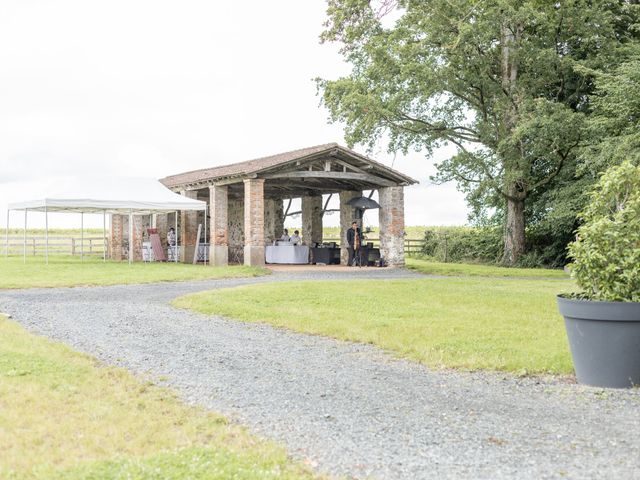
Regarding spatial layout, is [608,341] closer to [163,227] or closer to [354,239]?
[354,239]

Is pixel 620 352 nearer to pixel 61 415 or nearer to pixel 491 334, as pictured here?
pixel 491 334

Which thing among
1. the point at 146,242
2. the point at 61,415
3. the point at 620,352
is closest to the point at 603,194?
the point at 620,352

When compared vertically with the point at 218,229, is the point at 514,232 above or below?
below

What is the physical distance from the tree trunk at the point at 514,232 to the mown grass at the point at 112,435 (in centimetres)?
2037

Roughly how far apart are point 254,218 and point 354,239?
11.9ft

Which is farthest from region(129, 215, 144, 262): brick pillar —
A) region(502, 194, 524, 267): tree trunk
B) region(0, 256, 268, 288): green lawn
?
region(502, 194, 524, 267): tree trunk

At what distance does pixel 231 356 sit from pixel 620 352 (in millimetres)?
3877

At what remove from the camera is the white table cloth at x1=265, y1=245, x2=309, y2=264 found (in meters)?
24.3

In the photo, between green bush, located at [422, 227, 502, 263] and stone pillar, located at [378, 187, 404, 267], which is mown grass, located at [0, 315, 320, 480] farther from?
green bush, located at [422, 227, 502, 263]

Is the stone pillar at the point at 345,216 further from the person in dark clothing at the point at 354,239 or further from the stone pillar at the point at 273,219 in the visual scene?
the stone pillar at the point at 273,219

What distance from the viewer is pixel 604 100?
1875cm

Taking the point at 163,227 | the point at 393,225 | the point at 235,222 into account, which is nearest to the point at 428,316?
the point at 393,225

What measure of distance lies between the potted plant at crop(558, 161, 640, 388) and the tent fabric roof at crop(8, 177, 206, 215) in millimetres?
16604

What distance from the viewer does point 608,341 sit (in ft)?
19.5
